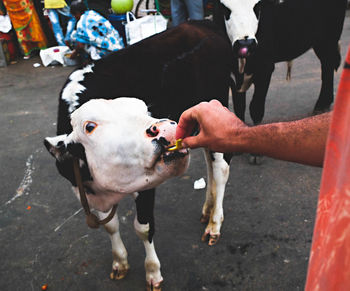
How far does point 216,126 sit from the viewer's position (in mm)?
1199

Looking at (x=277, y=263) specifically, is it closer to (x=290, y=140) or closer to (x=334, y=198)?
(x=290, y=140)

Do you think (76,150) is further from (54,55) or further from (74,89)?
(54,55)

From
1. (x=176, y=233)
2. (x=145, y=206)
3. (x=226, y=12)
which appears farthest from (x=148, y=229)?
(x=226, y=12)

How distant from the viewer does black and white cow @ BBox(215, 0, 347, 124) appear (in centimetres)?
319

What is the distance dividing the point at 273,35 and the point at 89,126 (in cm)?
258

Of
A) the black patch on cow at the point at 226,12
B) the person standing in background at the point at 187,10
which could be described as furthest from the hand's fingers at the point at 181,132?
the person standing in background at the point at 187,10

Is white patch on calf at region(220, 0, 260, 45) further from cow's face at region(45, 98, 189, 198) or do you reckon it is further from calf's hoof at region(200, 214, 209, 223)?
cow's face at region(45, 98, 189, 198)

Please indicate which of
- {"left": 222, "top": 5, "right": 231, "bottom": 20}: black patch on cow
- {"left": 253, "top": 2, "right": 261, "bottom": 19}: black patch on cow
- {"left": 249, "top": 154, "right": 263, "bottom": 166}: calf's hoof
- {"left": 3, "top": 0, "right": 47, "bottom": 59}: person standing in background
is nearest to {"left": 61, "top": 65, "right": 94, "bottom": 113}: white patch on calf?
{"left": 222, "top": 5, "right": 231, "bottom": 20}: black patch on cow

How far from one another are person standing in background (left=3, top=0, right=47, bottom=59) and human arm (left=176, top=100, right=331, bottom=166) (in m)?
8.27

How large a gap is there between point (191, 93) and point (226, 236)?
1.15 metres

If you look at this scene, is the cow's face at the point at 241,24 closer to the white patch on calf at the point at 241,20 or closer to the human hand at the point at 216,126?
the white patch on calf at the point at 241,20

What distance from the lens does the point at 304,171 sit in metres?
3.48

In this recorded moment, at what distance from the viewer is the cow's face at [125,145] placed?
155 cm

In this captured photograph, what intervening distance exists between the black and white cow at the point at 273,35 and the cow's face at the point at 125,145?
5.81 ft
